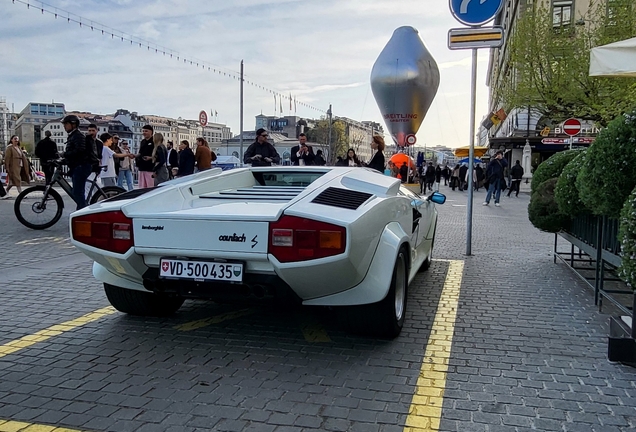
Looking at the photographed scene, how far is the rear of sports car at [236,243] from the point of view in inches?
126

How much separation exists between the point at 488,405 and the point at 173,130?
516 ft

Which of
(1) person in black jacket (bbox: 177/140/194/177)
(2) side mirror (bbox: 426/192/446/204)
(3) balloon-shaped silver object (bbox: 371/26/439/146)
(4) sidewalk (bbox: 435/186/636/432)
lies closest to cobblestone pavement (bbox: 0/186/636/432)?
(4) sidewalk (bbox: 435/186/636/432)

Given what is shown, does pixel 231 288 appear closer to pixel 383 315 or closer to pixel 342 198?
pixel 342 198

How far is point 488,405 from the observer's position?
2.88 m

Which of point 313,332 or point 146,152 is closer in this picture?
point 313,332

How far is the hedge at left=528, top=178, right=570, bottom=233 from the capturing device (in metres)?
6.36

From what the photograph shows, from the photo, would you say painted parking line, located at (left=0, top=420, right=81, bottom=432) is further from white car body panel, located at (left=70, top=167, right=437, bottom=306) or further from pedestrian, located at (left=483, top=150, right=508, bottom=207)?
pedestrian, located at (left=483, top=150, right=508, bottom=207)

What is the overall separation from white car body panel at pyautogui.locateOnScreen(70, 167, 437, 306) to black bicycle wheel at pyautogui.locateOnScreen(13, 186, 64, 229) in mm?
5945

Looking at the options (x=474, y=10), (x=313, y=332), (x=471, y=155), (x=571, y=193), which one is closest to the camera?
(x=313, y=332)

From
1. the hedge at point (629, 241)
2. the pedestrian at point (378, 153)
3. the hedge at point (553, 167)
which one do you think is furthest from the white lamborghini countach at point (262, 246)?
the pedestrian at point (378, 153)

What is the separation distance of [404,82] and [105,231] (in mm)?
25784

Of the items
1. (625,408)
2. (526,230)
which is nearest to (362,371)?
(625,408)

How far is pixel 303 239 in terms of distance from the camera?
10.5 ft

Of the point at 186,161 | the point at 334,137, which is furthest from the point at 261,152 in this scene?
the point at 334,137
